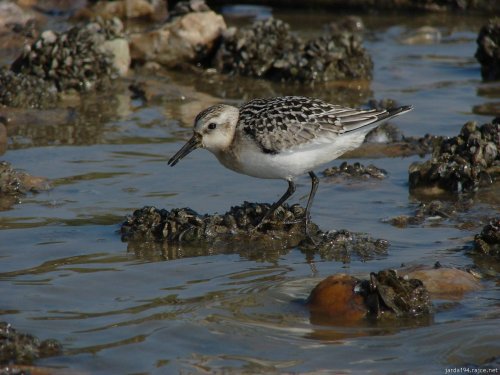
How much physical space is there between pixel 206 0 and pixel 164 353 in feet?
42.6

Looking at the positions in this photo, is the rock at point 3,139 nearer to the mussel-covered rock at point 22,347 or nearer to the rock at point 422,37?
the mussel-covered rock at point 22,347

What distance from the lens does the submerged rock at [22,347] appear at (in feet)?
20.0

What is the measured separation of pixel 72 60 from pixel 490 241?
7.33m

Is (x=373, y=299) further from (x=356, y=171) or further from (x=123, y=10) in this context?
(x=123, y=10)

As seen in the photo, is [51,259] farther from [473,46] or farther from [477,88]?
[473,46]

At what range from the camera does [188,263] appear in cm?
805

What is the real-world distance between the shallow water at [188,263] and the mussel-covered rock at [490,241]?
0.57ft

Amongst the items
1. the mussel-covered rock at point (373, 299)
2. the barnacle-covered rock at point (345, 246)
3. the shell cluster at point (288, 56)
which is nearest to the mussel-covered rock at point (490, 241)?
the barnacle-covered rock at point (345, 246)

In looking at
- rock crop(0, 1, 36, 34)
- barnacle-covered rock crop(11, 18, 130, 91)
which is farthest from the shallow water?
rock crop(0, 1, 36, 34)

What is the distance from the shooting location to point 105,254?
324 inches

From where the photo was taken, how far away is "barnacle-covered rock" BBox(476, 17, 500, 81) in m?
14.3

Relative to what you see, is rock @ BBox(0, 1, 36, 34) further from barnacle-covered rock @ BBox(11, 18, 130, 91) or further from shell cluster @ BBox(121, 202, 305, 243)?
shell cluster @ BBox(121, 202, 305, 243)

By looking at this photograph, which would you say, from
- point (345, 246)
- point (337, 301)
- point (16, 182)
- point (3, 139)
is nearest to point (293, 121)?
point (345, 246)

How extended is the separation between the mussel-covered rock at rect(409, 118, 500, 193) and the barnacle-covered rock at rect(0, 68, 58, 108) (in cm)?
526
